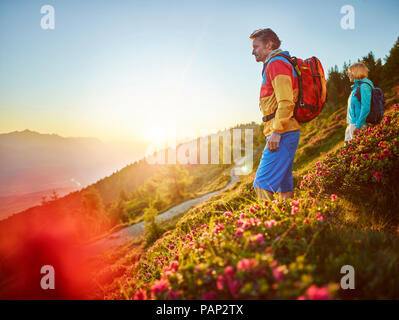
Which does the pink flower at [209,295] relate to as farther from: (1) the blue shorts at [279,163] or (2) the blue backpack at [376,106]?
(2) the blue backpack at [376,106]

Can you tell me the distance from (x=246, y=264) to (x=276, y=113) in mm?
2449

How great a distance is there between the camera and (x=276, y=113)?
10.2 ft

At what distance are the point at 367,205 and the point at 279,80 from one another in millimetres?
2698

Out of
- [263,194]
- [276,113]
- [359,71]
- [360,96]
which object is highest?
[359,71]

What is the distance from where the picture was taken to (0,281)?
148 ft

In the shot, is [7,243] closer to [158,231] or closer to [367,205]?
[158,231]

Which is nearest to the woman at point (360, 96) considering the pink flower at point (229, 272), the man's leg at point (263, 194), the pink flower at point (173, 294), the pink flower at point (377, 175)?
the pink flower at point (377, 175)

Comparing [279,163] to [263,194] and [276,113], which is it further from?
[276,113]

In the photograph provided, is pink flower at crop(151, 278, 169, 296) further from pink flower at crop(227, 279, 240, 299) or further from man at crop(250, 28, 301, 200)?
man at crop(250, 28, 301, 200)

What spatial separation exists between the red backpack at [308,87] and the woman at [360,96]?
94.9 inches

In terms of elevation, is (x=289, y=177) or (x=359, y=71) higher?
(x=359, y=71)

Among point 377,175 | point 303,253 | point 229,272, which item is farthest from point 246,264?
point 377,175

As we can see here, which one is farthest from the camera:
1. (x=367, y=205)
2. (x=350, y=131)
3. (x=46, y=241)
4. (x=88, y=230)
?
(x=46, y=241)
